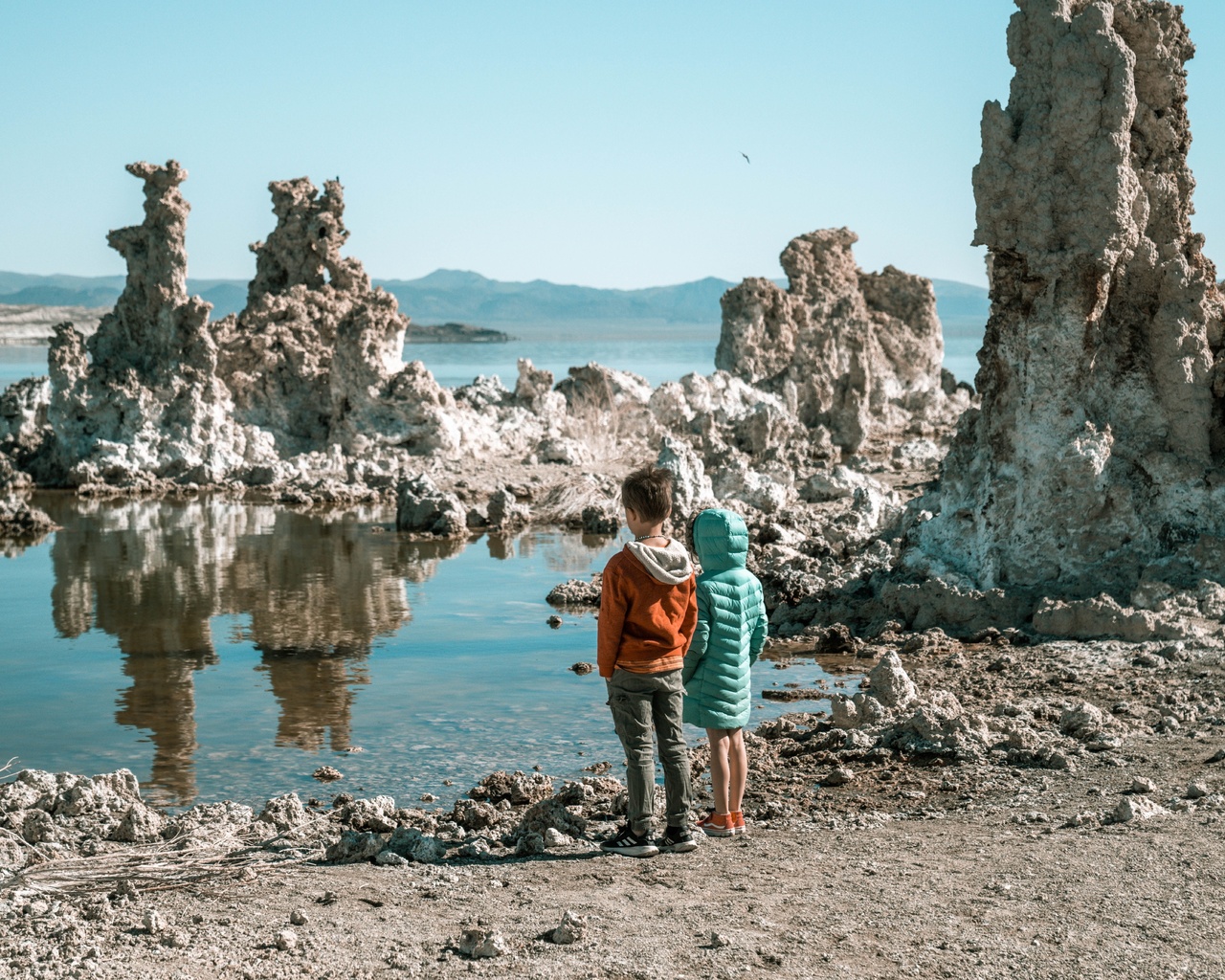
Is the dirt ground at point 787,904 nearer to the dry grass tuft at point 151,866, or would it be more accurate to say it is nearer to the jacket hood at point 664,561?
the dry grass tuft at point 151,866

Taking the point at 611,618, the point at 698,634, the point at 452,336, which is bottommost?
the point at 698,634

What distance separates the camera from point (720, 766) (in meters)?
6.05

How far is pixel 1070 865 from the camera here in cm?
531

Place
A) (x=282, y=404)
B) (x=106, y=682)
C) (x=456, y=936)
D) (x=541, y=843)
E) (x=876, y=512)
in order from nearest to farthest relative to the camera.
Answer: (x=456, y=936)
(x=541, y=843)
(x=106, y=682)
(x=876, y=512)
(x=282, y=404)

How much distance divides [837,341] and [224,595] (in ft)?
55.9

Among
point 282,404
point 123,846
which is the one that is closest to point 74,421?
point 282,404

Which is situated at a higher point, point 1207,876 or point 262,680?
point 1207,876

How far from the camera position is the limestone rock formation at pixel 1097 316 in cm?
1041

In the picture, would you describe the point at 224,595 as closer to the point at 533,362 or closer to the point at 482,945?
the point at 482,945

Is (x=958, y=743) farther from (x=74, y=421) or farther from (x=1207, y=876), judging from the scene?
(x=74, y=421)

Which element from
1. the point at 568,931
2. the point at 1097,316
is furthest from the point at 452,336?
the point at 568,931

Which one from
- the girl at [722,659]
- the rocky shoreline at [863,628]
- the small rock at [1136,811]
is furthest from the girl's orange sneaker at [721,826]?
the small rock at [1136,811]

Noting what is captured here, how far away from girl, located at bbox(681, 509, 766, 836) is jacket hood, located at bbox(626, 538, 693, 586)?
232mm

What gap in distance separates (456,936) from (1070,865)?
7.47ft
